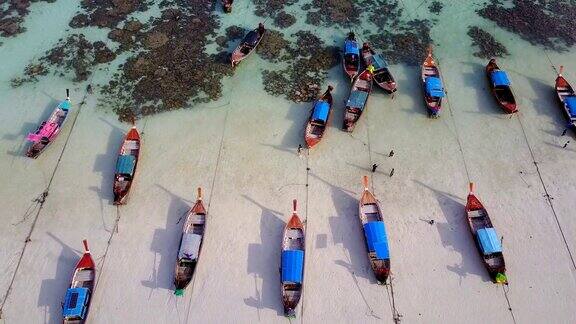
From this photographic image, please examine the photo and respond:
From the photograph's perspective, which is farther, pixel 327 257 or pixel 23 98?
pixel 23 98

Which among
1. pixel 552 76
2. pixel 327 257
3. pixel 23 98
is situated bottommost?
pixel 23 98

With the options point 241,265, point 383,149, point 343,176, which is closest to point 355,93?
point 383,149

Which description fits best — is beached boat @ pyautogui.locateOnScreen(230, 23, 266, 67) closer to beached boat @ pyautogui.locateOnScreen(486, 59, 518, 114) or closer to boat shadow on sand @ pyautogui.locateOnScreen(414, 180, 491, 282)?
boat shadow on sand @ pyautogui.locateOnScreen(414, 180, 491, 282)

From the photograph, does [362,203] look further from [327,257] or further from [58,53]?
[58,53]

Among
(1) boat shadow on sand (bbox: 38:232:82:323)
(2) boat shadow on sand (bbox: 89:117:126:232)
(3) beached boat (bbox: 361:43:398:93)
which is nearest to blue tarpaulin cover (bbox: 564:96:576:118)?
(3) beached boat (bbox: 361:43:398:93)

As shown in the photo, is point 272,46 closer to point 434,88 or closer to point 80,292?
point 434,88

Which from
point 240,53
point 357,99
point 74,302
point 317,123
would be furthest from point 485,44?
point 74,302

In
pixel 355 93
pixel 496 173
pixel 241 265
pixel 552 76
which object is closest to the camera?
pixel 241 265
